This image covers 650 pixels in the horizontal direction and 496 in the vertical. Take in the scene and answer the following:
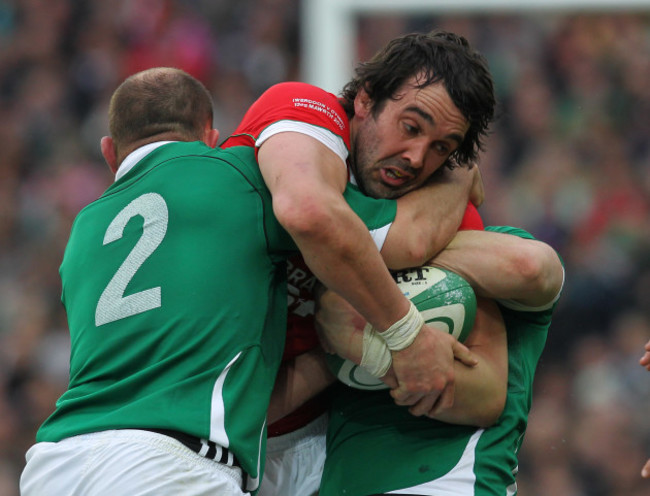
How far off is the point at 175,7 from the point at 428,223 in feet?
28.7

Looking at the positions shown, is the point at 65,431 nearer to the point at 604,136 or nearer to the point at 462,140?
the point at 462,140

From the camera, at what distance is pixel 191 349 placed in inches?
116

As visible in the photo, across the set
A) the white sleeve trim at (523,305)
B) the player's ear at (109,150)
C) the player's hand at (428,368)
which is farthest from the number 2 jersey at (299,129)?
the white sleeve trim at (523,305)

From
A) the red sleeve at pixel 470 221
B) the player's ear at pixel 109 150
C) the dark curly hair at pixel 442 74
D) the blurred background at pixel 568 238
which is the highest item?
the dark curly hair at pixel 442 74

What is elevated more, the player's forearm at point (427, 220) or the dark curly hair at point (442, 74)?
the dark curly hair at point (442, 74)

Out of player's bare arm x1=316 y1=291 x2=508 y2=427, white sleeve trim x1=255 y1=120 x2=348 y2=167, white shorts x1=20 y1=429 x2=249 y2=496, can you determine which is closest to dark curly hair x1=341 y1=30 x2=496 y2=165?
white sleeve trim x1=255 y1=120 x2=348 y2=167

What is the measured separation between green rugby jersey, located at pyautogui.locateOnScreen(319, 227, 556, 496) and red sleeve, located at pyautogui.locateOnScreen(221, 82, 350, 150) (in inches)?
35.8

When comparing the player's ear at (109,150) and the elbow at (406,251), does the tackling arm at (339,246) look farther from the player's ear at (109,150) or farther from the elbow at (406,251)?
the player's ear at (109,150)

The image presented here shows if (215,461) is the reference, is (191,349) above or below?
above

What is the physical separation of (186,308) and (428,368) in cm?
80

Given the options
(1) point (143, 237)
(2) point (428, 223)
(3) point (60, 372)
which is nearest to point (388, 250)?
(2) point (428, 223)

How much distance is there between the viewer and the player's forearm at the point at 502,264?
10.6 ft

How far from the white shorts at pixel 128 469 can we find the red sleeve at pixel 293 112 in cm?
107

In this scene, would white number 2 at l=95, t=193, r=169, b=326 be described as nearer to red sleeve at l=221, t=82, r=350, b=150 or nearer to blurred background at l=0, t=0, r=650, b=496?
red sleeve at l=221, t=82, r=350, b=150
